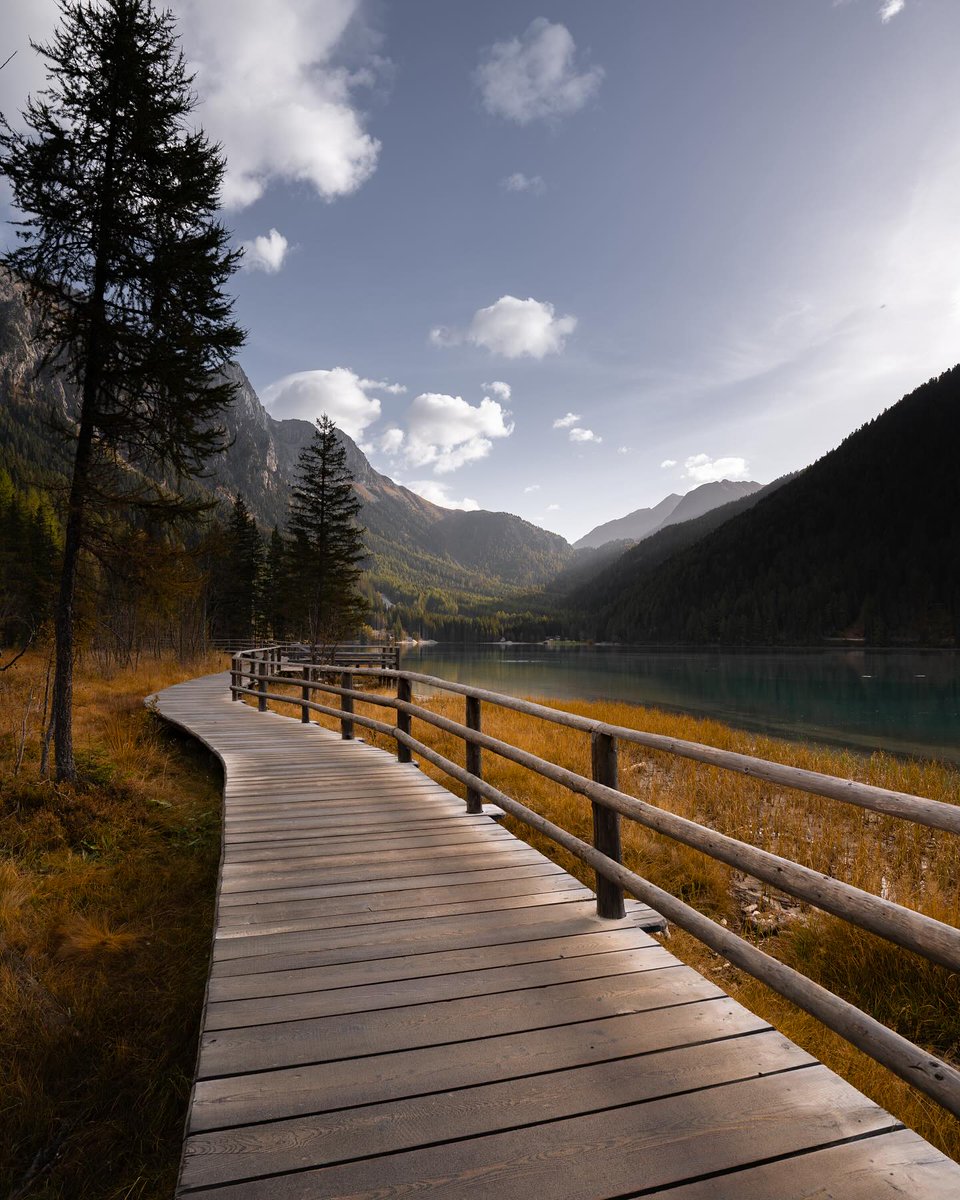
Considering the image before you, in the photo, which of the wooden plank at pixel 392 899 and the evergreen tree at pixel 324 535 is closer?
the wooden plank at pixel 392 899

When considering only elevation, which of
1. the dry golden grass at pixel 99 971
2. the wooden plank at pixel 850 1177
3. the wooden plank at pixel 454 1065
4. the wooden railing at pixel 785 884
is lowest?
the dry golden grass at pixel 99 971

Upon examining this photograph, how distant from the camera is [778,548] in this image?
131 m

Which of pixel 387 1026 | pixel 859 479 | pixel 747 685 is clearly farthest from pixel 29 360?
pixel 859 479

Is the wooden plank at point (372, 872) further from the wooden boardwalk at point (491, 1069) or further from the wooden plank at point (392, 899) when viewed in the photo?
the wooden plank at point (392, 899)

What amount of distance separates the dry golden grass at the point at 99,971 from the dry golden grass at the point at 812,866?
10.4ft

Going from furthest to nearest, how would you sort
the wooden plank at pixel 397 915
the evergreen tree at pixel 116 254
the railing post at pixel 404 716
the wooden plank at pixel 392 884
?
1. the railing post at pixel 404 716
2. the evergreen tree at pixel 116 254
3. the wooden plank at pixel 392 884
4. the wooden plank at pixel 397 915

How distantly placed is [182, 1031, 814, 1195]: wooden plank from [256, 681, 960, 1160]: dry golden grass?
102 cm

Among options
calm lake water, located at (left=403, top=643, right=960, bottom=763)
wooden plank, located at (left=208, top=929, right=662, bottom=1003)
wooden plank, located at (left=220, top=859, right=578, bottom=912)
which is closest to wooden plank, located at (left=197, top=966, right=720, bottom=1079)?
wooden plank, located at (left=208, top=929, right=662, bottom=1003)

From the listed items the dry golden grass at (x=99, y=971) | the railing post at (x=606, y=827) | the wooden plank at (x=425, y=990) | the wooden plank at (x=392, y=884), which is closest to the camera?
the dry golden grass at (x=99, y=971)

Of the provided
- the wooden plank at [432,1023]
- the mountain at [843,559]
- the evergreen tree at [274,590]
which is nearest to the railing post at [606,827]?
the wooden plank at [432,1023]

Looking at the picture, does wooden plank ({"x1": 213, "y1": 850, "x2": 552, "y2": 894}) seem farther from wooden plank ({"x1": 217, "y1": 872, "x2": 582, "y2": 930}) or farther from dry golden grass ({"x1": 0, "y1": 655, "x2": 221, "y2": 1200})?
dry golden grass ({"x1": 0, "y1": 655, "x2": 221, "y2": 1200})

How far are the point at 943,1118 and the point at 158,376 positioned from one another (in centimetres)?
953

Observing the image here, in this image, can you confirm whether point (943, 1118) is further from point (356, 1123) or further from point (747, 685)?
point (747, 685)

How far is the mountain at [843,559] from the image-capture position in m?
106
